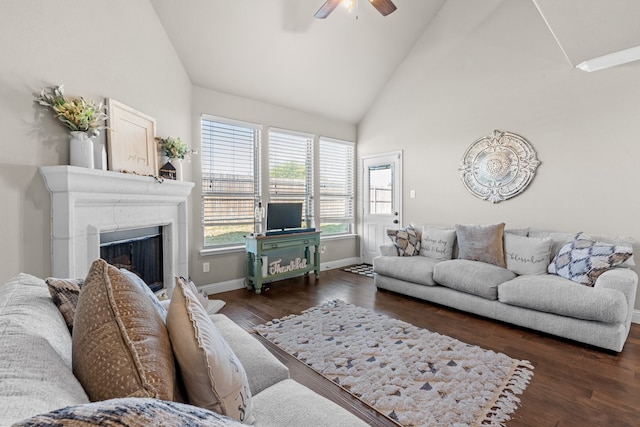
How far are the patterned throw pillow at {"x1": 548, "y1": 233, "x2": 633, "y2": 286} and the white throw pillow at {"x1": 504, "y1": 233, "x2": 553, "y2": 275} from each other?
0.40ft

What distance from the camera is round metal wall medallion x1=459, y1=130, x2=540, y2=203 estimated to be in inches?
152

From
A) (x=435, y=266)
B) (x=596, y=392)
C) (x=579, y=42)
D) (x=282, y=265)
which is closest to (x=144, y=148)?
(x=282, y=265)

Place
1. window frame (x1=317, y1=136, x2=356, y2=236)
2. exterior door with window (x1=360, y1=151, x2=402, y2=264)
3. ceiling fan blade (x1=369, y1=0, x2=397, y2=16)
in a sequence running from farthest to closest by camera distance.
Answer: window frame (x1=317, y1=136, x2=356, y2=236) → exterior door with window (x1=360, y1=151, x2=402, y2=264) → ceiling fan blade (x1=369, y1=0, x2=397, y2=16)

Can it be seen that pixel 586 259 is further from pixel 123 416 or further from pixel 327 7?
pixel 123 416

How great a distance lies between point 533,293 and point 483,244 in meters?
0.90

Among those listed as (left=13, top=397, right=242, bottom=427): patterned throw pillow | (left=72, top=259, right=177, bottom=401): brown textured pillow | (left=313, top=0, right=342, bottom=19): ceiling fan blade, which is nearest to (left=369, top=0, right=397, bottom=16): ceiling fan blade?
(left=313, top=0, right=342, bottom=19): ceiling fan blade

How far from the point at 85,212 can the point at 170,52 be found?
7.01 feet

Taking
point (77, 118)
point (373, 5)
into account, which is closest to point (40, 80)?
point (77, 118)

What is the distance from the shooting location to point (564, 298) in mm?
2627

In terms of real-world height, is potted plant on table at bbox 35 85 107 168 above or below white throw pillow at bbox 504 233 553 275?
above

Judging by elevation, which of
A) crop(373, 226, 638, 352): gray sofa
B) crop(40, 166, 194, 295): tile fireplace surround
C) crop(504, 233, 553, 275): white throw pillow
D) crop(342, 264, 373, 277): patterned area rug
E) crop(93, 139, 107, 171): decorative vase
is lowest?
crop(342, 264, 373, 277): patterned area rug

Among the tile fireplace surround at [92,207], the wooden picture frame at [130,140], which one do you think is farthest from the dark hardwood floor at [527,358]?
the wooden picture frame at [130,140]

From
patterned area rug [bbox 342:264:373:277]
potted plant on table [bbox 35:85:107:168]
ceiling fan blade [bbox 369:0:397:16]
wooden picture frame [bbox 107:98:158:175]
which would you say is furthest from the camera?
patterned area rug [bbox 342:264:373:277]

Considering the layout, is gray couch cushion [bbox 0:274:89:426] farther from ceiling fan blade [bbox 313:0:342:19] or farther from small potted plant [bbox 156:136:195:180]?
ceiling fan blade [bbox 313:0:342:19]
